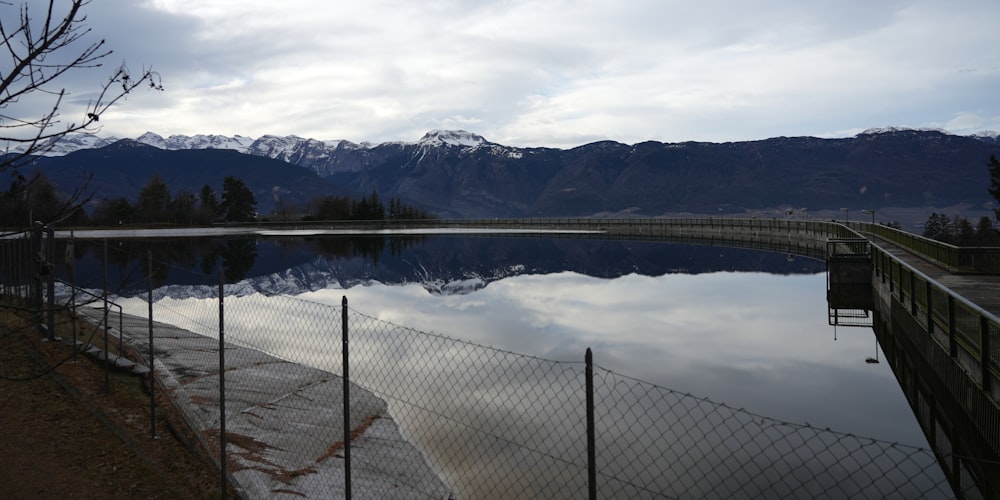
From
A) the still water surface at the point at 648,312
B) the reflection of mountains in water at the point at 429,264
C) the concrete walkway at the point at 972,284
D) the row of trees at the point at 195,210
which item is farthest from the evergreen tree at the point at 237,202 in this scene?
the concrete walkway at the point at 972,284

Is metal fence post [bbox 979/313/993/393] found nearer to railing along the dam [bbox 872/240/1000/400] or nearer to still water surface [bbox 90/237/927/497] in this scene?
railing along the dam [bbox 872/240/1000/400]

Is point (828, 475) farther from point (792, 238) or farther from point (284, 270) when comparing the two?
point (792, 238)

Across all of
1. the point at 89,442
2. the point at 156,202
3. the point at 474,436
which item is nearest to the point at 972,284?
the point at 474,436

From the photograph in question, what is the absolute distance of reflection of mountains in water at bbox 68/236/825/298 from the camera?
40.3m

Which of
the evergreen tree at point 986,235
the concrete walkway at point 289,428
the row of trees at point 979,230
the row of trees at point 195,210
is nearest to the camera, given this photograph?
the concrete walkway at point 289,428

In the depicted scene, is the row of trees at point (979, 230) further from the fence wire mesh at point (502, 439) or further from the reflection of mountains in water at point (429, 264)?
the fence wire mesh at point (502, 439)

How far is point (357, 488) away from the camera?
32.2 ft

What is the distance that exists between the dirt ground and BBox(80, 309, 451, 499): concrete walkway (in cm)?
45

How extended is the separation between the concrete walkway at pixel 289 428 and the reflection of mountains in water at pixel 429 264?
55.2 ft

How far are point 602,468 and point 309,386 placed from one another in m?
6.85

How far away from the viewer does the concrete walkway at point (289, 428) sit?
9766mm

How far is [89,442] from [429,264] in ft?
149

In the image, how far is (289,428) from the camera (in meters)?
12.1

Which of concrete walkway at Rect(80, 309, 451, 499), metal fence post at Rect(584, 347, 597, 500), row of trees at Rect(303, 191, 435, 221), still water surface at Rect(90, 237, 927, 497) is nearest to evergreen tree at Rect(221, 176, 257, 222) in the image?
row of trees at Rect(303, 191, 435, 221)
